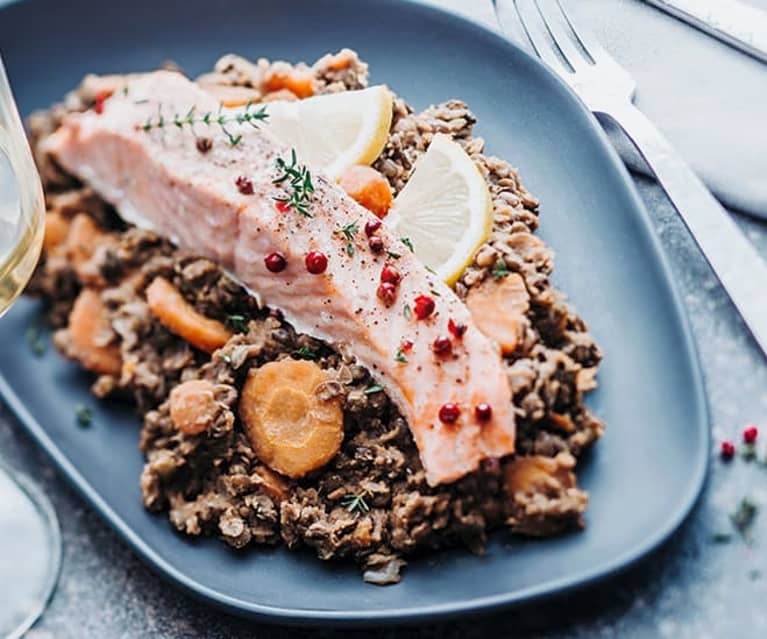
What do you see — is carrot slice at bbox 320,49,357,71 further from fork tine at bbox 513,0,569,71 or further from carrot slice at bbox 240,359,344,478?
carrot slice at bbox 240,359,344,478

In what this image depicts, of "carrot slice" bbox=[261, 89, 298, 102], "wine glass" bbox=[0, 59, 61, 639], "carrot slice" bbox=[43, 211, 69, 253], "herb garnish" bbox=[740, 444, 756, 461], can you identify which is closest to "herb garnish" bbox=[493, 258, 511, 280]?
"herb garnish" bbox=[740, 444, 756, 461]

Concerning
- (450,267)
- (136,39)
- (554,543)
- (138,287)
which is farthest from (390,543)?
(136,39)

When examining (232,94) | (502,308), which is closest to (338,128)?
(232,94)

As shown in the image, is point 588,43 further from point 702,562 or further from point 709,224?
point 702,562

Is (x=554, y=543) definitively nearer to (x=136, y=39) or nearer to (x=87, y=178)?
(x=87, y=178)

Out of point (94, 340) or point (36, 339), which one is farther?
point (36, 339)

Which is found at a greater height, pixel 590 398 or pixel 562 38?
pixel 562 38
